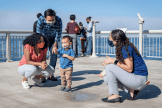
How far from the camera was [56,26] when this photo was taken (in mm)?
5211

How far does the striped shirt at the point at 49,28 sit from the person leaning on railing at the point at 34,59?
1.79 ft

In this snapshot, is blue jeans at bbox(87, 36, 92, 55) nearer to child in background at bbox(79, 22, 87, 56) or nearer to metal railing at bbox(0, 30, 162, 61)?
child in background at bbox(79, 22, 87, 56)

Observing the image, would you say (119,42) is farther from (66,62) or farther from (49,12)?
(49,12)

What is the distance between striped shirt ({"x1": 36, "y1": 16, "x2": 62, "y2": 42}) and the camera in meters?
5.06

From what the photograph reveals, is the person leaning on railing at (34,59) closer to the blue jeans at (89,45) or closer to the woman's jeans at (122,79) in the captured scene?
the woman's jeans at (122,79)

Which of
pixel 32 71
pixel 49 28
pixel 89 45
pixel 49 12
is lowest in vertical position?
pixel 32 71

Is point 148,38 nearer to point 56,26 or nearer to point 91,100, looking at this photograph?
point 56,26

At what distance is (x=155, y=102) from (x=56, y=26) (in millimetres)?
2755

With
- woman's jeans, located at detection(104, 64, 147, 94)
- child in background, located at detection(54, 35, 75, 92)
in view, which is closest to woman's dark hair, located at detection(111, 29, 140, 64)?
woman's jeans, located at detection(104, 64, 147, 94)

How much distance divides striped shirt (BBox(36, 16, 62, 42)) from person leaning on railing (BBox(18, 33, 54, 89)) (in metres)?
0.55

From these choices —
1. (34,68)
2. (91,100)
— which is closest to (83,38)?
(34,68)

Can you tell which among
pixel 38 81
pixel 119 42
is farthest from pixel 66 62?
pixel 119 42

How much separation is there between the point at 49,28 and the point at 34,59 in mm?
926

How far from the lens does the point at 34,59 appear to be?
4.55 meters
